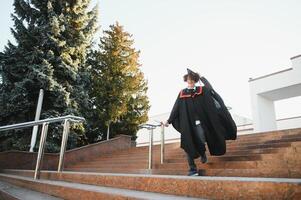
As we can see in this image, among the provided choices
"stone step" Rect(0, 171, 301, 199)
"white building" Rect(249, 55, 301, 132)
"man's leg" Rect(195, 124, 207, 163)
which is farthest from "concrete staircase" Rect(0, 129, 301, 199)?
"white building" Rect(249, 55, 301, 132)

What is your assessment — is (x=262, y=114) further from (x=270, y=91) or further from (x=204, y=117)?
(x=204, y=117)

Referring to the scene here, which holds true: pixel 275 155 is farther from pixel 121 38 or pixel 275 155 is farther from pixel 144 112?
pixel 121 38

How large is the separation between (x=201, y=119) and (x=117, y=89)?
10.3 meters

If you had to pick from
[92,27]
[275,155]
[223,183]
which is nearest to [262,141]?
[275,155]

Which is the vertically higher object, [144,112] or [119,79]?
[119,79]

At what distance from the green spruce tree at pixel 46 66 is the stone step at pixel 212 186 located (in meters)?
8.90

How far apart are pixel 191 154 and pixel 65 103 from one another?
8931mm

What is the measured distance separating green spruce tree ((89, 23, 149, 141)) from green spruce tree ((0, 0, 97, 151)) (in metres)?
1.31

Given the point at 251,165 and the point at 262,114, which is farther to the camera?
the point at 262,114

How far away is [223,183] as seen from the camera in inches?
76.7

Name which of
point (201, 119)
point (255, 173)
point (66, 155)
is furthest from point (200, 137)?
point (66, 155)

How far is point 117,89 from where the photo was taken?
1394cm

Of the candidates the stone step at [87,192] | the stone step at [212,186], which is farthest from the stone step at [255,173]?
the stone step at [87,192]

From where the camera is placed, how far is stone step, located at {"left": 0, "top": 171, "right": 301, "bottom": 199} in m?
1.63
